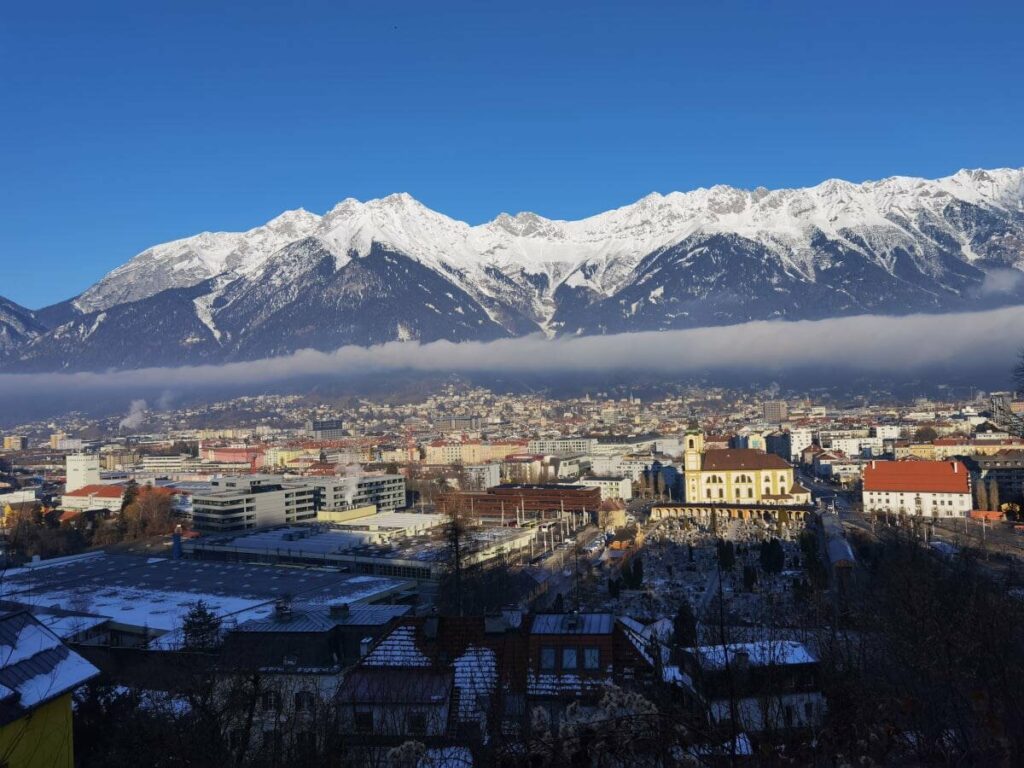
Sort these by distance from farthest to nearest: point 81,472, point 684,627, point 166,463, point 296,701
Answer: point 166,463 < point 81,472 < point 684,627 < point 296,701

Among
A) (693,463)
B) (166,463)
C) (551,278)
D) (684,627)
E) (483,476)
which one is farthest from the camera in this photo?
(551,278)

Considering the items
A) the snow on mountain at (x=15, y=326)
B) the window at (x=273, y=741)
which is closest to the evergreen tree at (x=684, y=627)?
the window at (x=273, y=741)

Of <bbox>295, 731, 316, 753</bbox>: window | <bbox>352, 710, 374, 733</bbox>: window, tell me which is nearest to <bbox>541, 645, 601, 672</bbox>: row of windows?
<bbox>352, 710, 374, 733</bbox>: window

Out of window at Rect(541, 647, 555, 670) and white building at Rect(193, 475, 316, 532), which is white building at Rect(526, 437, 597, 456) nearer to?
white building at Rect(193, 475, 316, 532)

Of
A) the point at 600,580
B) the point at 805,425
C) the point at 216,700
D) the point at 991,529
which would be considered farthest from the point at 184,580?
the point at 805,425

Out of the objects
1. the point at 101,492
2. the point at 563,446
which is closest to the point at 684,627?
the point at 101,492

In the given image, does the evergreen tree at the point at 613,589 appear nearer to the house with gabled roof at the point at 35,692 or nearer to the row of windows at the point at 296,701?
the row of windows at the point at 296,701

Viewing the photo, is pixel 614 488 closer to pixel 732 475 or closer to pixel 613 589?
pixel 732 475

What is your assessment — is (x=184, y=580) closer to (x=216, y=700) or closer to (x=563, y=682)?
(x=216, y=700)
